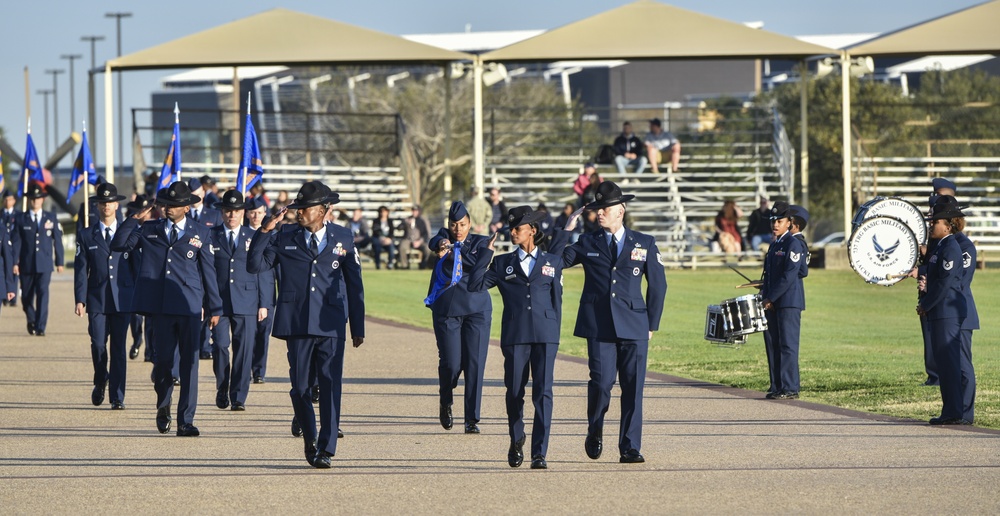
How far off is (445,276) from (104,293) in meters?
3.74

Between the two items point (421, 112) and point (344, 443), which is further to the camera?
point (421, 112)

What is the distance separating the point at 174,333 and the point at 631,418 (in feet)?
12.4

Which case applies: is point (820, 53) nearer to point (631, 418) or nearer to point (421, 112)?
point (631, 418)

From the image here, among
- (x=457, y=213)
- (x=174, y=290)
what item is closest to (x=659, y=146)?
(x=457, y=213)

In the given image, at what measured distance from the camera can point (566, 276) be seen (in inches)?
1296

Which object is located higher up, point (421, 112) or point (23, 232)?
point (421, 112)

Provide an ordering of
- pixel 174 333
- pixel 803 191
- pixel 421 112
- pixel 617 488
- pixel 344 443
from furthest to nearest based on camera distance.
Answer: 1. pixel 421 112
2. pixel 803 191
3. pixel 174 333
4. pixel 344 443
5. pixel 617 488

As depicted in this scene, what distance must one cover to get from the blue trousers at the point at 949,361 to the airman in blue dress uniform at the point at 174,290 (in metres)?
5.34

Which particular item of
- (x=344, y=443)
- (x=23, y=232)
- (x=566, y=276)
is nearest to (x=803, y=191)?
(x=566, y=276)

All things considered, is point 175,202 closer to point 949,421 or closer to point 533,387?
point 533,387

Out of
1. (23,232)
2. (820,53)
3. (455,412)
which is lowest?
(455,412)

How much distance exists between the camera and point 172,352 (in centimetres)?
1227

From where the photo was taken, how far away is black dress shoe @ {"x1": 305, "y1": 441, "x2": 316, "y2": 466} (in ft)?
33.4

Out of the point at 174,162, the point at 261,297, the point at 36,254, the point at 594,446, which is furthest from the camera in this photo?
the point at 36,254
